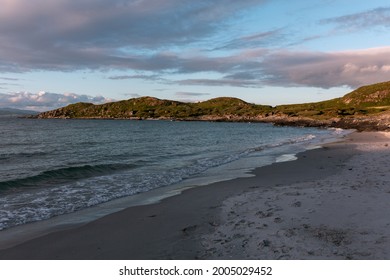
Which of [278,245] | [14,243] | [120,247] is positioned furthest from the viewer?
[14,243]

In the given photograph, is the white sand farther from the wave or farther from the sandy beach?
the wave

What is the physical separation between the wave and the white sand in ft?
44.7

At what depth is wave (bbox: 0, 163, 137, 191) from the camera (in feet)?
69.6

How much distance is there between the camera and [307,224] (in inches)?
421

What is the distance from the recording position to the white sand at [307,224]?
8.52 metres

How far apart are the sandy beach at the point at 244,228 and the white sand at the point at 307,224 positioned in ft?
0.08

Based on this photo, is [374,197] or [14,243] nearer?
[14,243]

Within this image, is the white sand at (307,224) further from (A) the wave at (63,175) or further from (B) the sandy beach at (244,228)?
(A) the wave at (63,175)

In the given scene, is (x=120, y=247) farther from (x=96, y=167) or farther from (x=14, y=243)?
(x=96, y=167)

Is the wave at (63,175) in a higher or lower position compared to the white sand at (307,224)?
higher

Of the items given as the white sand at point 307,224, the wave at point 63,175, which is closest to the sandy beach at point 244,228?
the white sand at point 307,224
